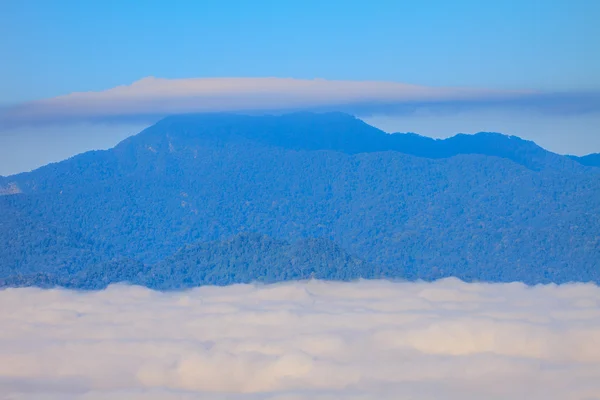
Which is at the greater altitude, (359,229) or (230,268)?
(230,268)

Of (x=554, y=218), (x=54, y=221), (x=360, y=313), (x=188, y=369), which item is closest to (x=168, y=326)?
(x=188, y=369)

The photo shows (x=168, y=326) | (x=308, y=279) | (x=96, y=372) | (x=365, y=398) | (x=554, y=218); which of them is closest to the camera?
(x=365, y=398)

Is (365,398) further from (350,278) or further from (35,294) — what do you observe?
(35,294)

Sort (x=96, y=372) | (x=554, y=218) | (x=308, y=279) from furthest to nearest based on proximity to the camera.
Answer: (x=554, y=218), (x=308, y=279), (x=96, y=372)

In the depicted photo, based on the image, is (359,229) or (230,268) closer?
(230,268)

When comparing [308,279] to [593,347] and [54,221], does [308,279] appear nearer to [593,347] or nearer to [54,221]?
[593,347]

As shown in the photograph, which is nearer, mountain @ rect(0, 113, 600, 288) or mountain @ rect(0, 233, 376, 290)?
mountain @ rect(0, 233, 376, 290)

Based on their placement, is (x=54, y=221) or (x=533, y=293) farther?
(x=54, y=221)

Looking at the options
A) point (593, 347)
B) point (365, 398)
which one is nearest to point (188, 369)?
point (365, 398)

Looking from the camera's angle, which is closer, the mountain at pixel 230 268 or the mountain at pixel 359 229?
the mountain at pixel 230 268
